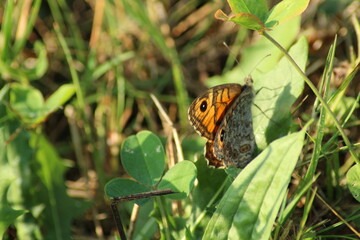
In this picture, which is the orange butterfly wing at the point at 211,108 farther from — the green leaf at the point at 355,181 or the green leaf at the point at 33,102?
the green leaf at the point at 33,102

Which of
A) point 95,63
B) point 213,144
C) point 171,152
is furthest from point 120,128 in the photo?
point 213,144

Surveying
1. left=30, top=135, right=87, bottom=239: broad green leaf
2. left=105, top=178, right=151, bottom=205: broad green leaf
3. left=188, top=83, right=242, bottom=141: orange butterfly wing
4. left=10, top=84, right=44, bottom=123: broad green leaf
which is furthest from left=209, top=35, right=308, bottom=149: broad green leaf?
left=10, top=84, right=44, bottom=123: broad green leaf

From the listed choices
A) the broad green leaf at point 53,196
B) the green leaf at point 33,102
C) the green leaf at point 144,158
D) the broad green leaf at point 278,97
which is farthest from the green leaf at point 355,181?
the green leaf at point 33,102

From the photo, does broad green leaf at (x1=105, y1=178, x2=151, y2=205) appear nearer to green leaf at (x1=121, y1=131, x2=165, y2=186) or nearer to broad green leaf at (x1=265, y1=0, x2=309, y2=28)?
green leaf at (x1=121, y1=131, x2=165, y2=186)

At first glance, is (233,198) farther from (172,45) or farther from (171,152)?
(172,45)

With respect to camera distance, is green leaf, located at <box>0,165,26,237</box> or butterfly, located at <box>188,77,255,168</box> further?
green leaf, located at <box>0,165,26,237</box>

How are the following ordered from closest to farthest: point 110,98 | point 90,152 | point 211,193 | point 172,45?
1. point 211,193
2. point 90,152
3. point 110,98
4. point 172,45
